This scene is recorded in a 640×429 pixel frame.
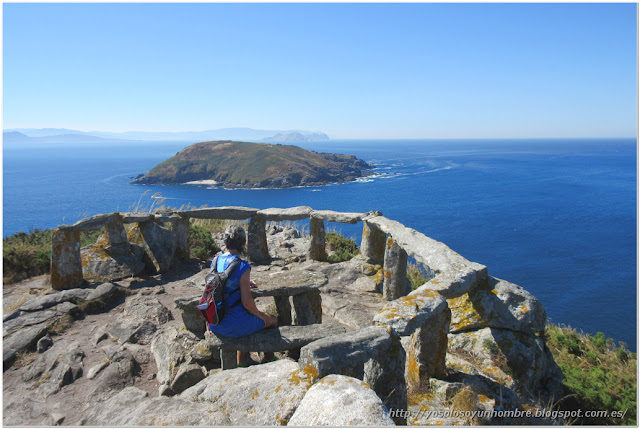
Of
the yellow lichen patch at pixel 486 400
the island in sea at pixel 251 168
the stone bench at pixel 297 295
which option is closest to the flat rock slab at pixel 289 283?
the stone bench at pixel 297 295

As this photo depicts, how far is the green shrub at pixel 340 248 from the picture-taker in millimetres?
13227

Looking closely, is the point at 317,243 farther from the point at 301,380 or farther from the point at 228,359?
the point at 301,380

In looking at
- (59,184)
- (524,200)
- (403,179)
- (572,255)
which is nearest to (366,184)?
(403,179)

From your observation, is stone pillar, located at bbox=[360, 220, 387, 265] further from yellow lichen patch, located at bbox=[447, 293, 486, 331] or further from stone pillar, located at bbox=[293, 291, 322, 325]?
stone pillar, located at bbox=[293, 291, 322, 325]

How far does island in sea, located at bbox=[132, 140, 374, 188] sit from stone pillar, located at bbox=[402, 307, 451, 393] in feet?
294

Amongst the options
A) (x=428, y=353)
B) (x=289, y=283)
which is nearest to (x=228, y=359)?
(x=289, y=283)

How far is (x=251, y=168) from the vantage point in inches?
4250

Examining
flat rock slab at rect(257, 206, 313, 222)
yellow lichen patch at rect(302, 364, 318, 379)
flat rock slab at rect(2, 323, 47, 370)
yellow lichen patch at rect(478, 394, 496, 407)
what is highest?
flat rock slab at rect(257, 206, 313, 222)

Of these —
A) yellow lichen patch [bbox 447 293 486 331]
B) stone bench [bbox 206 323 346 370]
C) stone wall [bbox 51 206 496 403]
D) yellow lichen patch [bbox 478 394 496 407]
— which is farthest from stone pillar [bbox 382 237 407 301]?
yellow lichen patch [bbox 478 394 496 407]

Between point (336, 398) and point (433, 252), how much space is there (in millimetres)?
5233

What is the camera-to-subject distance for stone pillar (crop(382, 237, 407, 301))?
9.52m

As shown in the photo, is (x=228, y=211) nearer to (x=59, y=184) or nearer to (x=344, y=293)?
(x=344, y=293)

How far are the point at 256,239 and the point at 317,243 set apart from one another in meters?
2.14

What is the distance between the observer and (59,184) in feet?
320
